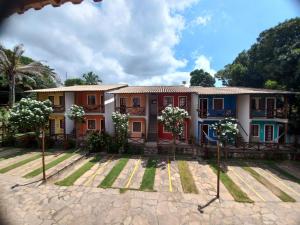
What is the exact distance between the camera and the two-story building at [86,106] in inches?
819

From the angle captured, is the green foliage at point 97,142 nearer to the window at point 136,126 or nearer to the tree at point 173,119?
Result: the window at point 136,126

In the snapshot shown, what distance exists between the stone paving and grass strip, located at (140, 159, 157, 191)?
786 mm

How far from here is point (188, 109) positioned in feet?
65.6

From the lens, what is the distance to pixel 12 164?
14.6 meters

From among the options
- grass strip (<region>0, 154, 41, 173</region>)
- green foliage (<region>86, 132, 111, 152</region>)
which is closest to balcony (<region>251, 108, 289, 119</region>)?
green foliage (<region>86, 132, 111, 152</region>)

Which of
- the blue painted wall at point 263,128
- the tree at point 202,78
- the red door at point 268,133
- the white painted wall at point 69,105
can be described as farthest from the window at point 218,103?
the tree at point 202,78

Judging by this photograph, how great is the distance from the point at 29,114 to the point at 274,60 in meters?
30.1

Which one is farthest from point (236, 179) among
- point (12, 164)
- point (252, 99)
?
point (12, 164)

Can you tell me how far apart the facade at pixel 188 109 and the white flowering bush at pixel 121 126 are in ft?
6.83

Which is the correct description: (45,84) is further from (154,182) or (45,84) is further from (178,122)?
(154,182)

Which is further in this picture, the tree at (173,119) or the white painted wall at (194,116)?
the white painted wall at (194,116)

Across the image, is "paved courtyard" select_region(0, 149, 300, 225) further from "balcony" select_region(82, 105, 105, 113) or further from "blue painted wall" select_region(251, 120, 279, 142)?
"balcony" select_region(82, 105, 105, 113)

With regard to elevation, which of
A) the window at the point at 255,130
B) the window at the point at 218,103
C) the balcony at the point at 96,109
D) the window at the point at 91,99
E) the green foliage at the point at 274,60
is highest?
the green foliage at the point at 274,60

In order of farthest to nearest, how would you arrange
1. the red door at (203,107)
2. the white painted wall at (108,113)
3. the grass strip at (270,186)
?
the white painted wall at (108,113), the red door at (203,107), the grass strip at (270,186)
